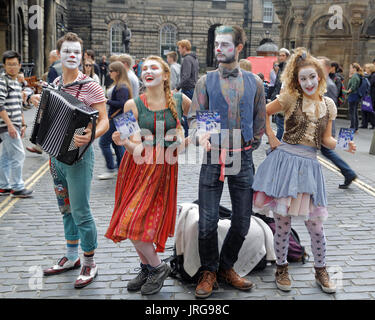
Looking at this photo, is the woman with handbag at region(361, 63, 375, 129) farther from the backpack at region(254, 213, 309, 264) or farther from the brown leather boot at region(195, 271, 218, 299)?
the brown leather boot at region(195, 271, 218, 299)

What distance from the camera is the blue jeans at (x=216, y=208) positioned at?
390 cm

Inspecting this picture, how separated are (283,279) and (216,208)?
2.97ft

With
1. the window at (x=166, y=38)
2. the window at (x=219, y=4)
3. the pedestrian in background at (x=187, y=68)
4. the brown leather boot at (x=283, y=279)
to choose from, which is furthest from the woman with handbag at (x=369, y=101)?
the window at (x=219, y=4)

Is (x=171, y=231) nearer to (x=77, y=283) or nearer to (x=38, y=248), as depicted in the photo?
(x=77, y=283)

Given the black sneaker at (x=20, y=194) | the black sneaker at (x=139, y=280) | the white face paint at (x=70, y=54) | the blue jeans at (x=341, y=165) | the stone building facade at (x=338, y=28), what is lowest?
the black sneaker at (x=20, y=194)

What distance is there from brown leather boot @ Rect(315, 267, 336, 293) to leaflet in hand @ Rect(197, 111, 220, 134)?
1.63 m

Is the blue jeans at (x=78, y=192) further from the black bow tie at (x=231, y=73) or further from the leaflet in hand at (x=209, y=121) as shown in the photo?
the black bow tie at (x=231, y=73)

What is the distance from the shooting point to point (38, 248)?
5.10 m

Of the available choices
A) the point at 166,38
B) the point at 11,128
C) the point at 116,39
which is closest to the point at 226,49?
the point at 11,128

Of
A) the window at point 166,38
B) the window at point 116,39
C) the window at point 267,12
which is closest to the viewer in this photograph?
the window at point 116,39

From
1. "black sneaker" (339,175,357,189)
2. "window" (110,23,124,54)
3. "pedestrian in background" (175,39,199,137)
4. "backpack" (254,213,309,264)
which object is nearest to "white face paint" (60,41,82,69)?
"backpack" (254,213,309,264)

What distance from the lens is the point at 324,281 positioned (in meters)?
4.16
